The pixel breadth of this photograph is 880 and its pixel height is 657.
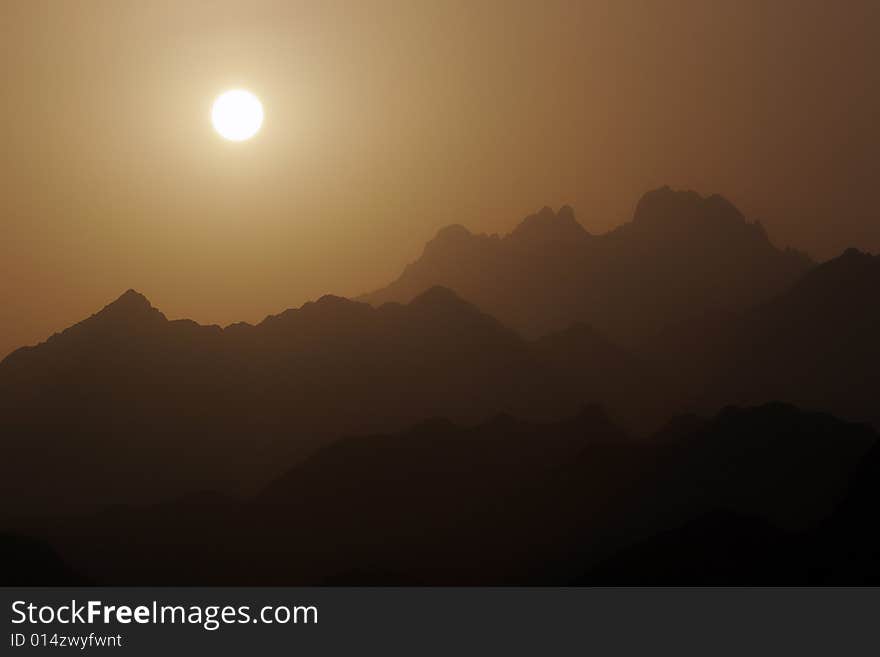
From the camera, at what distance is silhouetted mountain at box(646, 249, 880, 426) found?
1261cm

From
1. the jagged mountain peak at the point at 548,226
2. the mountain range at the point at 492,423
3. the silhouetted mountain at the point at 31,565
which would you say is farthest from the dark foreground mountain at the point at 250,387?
the jagged mountain peak at the point at 548,226

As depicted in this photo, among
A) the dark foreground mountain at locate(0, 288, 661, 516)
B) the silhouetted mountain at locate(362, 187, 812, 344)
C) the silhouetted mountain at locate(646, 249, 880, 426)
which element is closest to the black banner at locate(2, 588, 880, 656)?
the dark foreground mountain at locate(0, 288, 661, 516)

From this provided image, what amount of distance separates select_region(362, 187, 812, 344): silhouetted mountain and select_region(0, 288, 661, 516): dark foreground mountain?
1.36 feet

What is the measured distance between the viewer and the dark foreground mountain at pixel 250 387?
1241 centimetres

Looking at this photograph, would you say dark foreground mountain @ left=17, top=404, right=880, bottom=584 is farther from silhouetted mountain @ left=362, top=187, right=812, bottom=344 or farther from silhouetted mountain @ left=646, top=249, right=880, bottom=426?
silhouetted mountain @ left=362, top=187, right=812, bottom=344

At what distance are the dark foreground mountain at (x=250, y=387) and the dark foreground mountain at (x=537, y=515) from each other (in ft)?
1.48

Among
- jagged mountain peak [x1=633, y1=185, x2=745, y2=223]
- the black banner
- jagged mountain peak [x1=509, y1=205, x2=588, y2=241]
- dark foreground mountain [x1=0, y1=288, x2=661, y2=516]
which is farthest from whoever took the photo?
jagged mountain peak [x1=509, y1=205, x2=588, y2=241]

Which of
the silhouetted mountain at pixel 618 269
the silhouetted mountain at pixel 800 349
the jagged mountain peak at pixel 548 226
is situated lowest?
the silhouetted mountain at pixel 800 349

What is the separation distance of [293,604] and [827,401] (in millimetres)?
8260

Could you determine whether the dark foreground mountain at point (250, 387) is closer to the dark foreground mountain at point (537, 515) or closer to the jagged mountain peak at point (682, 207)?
the dark foreground mountain at point (537, 515)

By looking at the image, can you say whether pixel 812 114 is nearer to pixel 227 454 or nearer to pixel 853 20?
pixel 853 20

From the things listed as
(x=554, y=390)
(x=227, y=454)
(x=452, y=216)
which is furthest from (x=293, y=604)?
(x=452, y=216)

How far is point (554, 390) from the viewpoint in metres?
13.0

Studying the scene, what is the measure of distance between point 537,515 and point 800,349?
4850 mm
